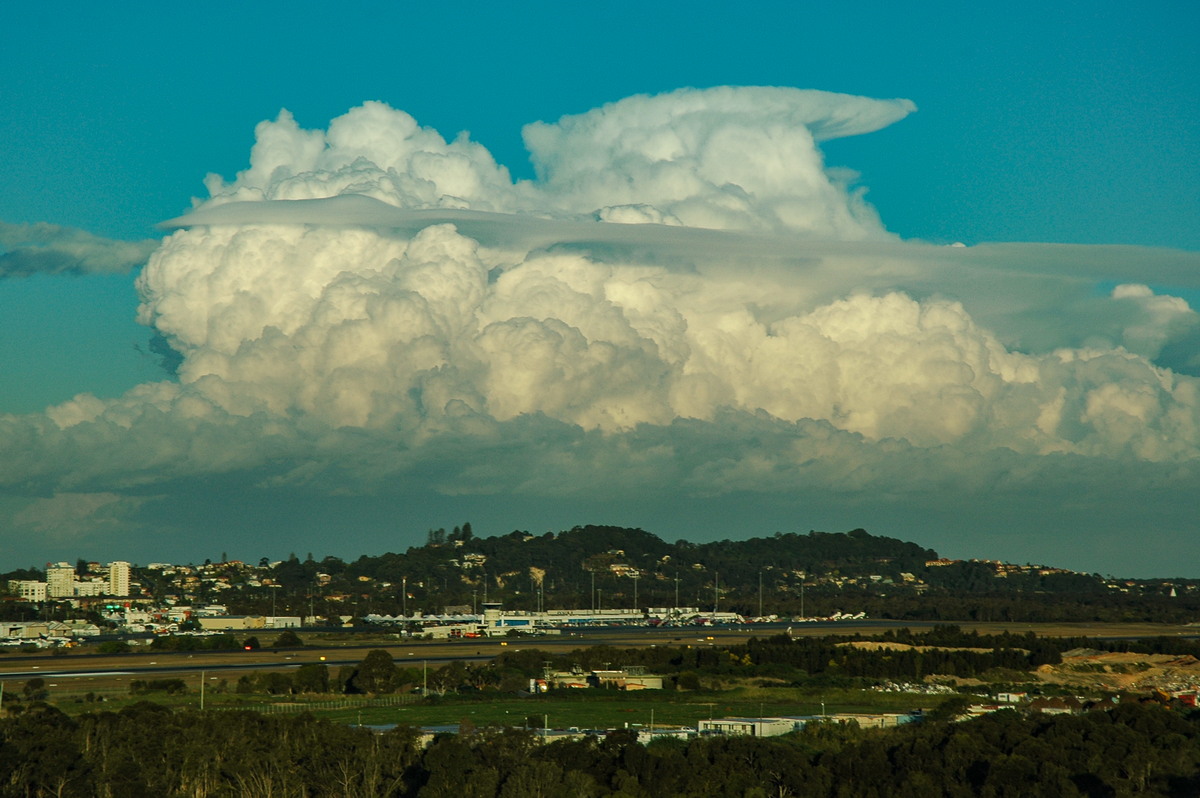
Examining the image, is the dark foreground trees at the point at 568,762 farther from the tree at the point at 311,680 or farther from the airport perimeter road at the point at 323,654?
the airport perimeter road at the point at 323,654

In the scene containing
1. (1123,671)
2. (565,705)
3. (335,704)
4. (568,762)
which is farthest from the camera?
(1123,671)

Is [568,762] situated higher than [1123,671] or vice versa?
[568,762]

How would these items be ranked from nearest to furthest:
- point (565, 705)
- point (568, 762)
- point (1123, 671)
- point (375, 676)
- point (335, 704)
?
1. point (568, 762)
2. point (335, 704)
3. point (565, 705)
4. point (375, 676)
5. point (1123, 671)

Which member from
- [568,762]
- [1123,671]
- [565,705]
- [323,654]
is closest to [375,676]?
[565,705]

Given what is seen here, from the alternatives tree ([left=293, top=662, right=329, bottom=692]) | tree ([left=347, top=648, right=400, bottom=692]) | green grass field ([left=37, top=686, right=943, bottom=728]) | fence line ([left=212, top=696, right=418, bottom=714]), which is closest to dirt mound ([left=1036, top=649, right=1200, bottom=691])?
green grass field ([left=37, top=686, right=943, bottom=728])

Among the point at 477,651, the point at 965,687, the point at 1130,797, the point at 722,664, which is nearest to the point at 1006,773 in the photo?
the point at 1130,797

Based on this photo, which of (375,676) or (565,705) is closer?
(565,705)

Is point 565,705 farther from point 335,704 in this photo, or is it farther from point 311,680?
point 311,680

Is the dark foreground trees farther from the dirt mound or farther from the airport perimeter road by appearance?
the airport perimeter road
